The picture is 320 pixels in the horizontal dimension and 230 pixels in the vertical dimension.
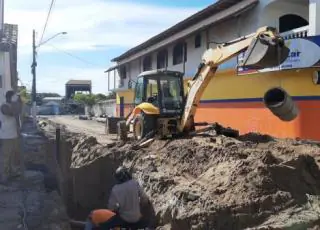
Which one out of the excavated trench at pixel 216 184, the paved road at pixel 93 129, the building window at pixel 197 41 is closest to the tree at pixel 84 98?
the paved road at pixel 93 129

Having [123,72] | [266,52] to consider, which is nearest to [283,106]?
[266,52]

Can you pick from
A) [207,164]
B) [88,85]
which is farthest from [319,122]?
[88,85]

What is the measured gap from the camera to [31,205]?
27.2ft

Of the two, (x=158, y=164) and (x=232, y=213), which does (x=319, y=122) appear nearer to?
(x=158, y=164)

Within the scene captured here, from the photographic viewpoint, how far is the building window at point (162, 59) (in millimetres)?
30422

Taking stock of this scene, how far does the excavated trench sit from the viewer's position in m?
6.68

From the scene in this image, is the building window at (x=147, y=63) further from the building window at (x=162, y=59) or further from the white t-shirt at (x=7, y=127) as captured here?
the white t-shirt at (x=7, y=127)

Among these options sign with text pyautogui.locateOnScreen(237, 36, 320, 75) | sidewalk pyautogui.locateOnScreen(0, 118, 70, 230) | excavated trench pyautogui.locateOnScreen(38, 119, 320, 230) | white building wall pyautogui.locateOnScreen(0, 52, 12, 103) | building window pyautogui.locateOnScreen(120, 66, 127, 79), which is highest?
building window pyautogui.locateOnScreen(120, 66, 127, 79)

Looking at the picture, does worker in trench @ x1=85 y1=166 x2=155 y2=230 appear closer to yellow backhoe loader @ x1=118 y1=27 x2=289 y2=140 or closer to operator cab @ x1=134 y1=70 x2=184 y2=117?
yellow backhoe loader @ x1=118 y1=27 x2=289 y2=140

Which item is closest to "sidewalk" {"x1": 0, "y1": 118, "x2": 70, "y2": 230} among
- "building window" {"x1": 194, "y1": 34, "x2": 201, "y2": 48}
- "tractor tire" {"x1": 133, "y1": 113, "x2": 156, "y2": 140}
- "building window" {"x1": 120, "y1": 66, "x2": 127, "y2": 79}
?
"tractor tire" {"x1": 133, "y1": 113, "x2": 156, "y2": 140}

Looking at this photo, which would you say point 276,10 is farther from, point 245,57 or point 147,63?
point 147,63

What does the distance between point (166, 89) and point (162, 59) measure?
57.0ft

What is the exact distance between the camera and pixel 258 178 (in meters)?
7.22

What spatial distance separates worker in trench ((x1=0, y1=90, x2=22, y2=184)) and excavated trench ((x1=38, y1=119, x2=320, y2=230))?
2.52 meters
